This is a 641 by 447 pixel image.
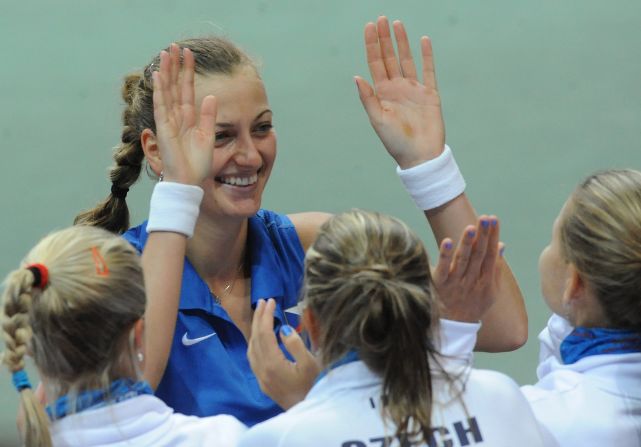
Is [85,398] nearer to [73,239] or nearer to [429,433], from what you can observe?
[73,239]

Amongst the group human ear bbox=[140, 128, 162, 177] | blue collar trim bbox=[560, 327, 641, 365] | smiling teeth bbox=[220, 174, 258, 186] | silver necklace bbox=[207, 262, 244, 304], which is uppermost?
human ear bbox=[140, 128, 162, 177]

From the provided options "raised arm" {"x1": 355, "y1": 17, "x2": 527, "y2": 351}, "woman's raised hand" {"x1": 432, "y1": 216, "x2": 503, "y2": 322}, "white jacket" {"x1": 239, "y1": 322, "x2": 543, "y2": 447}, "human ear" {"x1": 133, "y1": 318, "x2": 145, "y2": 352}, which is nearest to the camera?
"white jacket" {"x1": 239, "y1": 322, "x2": 543, "y2": 447}

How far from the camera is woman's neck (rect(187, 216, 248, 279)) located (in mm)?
1722

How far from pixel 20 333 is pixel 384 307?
386mm

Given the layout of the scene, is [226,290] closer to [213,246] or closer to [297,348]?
[213,246]

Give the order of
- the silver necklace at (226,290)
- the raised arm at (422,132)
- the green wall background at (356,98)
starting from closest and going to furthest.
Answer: the raised arm at (422,132)
the silver necklace at (226,290)
the green wall background at (356,98)

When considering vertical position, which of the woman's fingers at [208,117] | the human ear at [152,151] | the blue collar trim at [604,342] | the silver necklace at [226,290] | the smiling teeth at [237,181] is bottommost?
the blue collar trim at [604,342]

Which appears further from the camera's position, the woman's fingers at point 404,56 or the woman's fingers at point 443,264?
the woman's fingers at point 404,56

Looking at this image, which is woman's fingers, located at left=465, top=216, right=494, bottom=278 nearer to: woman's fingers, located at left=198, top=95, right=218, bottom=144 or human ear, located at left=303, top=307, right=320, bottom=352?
human ear, located at left=303, top=307, right=320, bottom=352

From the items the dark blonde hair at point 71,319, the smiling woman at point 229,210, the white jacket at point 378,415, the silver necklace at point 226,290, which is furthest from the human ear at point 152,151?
the white jacket at point 378,415

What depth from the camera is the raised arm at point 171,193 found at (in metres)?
1.46

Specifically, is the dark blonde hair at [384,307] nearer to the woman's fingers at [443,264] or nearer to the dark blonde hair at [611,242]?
the woman's fingers at [443,264]

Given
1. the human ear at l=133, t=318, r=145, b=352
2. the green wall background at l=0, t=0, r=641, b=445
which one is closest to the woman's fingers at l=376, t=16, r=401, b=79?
the human ear at l=133, t=318, r=145, b=352

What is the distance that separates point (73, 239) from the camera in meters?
1.19
